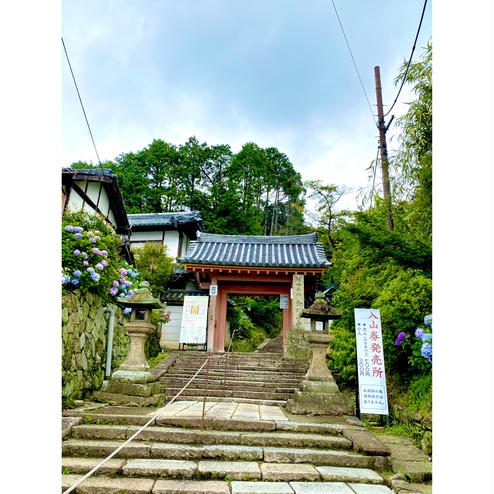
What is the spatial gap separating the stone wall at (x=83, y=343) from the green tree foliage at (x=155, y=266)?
825cm

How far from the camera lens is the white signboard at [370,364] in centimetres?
532

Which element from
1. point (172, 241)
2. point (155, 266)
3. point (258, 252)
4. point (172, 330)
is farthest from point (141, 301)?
point (172, 241)

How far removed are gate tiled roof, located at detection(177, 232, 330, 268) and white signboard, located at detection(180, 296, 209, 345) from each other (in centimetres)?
145

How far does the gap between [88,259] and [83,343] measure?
1.41m

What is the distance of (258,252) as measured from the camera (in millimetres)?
14133

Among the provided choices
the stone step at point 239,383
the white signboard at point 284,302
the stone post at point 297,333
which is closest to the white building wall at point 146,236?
the white signboard at point 284,302

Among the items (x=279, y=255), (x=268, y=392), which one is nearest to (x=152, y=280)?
(x=279, y=255)

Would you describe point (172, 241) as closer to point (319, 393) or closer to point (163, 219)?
point (163, 219)

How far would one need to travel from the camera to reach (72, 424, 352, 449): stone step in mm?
3926

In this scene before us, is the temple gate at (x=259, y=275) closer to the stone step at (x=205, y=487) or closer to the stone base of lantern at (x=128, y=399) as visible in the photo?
the stone base of lantern at (x=128, y=399)

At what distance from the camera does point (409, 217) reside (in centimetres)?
636

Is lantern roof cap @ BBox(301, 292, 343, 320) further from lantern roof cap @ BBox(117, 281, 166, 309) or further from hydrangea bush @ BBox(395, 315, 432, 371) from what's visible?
lantern roof cap @ BBox(117, 281, 166, 309)

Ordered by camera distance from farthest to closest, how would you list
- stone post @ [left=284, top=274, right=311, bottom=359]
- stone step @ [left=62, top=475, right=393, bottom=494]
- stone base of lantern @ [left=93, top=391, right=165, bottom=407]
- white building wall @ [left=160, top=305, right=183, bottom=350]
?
white building wall @ [left=160, top=305, right=183, bottom=350] → stone post @ [left=284, top=274, right=311, bottom=359] → stone base of lantern @ [left=93, top=391, right=165, bottom=407] → stone step @ [left=62, top=475, right=393, bottom=494]

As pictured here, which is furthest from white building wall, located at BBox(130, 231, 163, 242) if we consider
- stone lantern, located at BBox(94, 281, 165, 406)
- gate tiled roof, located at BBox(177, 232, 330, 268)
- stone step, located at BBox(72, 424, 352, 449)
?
stone step, located at BBox(72, 424, 352, 449)
